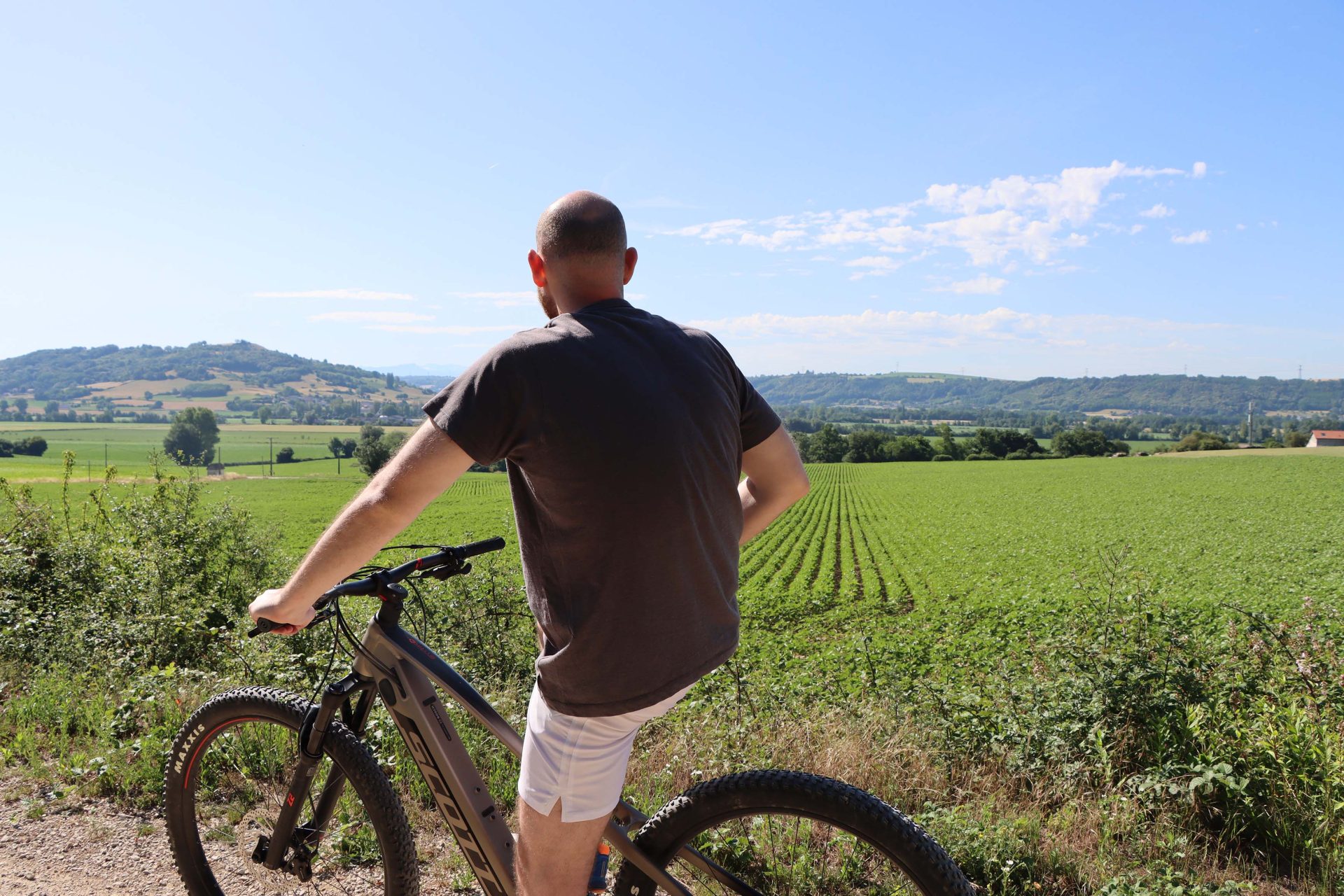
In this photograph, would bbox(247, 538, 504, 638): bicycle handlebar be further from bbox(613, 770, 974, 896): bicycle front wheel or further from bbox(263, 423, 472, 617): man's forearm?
bbox(613, 770, 974, 896): bicycle front wheel

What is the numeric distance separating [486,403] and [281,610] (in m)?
0.81

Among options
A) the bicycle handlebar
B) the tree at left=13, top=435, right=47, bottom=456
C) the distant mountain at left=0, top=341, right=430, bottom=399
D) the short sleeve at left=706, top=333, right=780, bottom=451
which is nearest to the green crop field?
the short sleeve at left=706, top=333, right=780, bottom=451

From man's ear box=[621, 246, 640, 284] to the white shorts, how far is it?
88 cm

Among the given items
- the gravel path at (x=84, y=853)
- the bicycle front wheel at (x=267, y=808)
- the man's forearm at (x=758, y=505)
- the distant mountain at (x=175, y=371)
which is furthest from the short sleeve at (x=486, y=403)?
the distant mountain at (x=175, y=371)

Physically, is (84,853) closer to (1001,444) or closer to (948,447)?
(948,447)

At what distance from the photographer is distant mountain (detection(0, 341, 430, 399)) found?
13500 cm

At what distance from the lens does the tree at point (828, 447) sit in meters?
95.8

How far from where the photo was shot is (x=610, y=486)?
1.41 m

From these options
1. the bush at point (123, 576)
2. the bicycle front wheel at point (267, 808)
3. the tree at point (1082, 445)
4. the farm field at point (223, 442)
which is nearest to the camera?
the bicycle front wheel at point (267, 808)

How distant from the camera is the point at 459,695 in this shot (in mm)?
1992

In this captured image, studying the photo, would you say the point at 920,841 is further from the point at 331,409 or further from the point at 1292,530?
the point at 331,409

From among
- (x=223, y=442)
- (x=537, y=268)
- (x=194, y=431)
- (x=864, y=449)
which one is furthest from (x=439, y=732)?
(x=223, y=442)

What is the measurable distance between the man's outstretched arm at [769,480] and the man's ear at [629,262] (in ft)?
1.73

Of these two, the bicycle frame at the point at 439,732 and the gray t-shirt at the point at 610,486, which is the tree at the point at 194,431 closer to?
the bicycle frame at the point at 439,732
